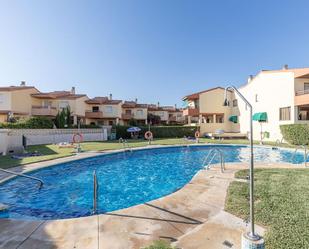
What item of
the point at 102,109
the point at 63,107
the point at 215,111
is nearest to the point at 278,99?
the point at 215,111

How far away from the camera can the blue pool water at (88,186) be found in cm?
774

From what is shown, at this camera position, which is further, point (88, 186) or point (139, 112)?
point (139, 112)

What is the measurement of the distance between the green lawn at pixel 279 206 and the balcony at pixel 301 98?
16.9 meters

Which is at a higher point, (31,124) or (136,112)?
(136,112)

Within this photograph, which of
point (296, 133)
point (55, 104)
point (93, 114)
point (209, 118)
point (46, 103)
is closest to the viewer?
point (296, 133)

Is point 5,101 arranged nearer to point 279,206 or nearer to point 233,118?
point 233,118

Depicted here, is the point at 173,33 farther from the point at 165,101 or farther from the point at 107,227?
the point at 165,101

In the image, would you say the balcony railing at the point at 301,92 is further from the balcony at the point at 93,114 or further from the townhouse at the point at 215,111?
the balcony at the point at 93,114

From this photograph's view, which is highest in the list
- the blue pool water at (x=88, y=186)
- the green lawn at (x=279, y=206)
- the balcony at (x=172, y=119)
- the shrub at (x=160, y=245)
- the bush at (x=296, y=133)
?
the balcony at (x=172, y=119)

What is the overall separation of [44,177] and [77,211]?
17.7 ft

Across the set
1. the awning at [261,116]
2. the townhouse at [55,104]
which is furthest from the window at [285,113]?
the townhouse at [55,104]

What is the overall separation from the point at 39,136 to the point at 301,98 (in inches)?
1210

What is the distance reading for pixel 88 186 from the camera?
10609mm

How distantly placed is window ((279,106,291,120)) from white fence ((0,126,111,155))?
972 inches
